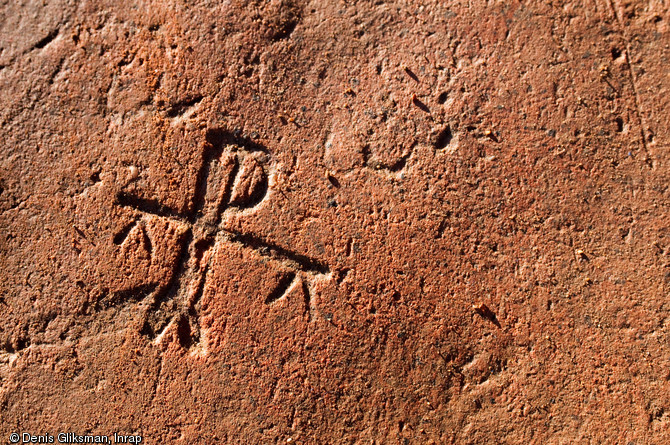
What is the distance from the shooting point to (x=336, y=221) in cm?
144

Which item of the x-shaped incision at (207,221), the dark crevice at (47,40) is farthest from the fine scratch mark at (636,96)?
the dark crevice at (47,40)

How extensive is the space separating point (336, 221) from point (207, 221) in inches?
15.1

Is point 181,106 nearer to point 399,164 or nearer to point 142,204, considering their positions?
point 142,204

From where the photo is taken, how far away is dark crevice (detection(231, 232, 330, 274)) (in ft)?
4.74

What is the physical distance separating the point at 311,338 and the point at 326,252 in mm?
248

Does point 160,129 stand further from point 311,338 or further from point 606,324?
point 606,324

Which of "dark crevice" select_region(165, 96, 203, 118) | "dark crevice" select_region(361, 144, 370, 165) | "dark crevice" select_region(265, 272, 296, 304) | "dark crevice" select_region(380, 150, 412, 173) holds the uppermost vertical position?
"dark crevice" select_region(165, 96, 203, 118)

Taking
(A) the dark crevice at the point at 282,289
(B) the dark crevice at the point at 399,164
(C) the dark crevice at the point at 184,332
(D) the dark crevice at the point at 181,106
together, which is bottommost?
(C) the dark crevice at the point at 184,332

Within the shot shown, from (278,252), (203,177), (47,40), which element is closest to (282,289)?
(278,252)

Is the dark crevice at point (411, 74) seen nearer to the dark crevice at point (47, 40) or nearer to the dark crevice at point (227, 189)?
the dark crevice at point (227, 189)

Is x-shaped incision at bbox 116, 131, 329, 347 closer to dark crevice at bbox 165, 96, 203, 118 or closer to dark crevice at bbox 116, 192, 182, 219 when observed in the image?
dark crevice at bbox 116, 192, 182, 219

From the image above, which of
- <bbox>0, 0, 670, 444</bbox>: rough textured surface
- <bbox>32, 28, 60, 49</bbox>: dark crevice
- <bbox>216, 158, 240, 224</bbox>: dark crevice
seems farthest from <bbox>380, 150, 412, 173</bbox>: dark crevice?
<bbox>32, 28, 60, 49</bbox>: dark crevice

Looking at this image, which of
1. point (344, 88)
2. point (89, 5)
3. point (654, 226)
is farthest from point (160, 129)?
point (654, 226)

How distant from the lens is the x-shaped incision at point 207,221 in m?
1.47
